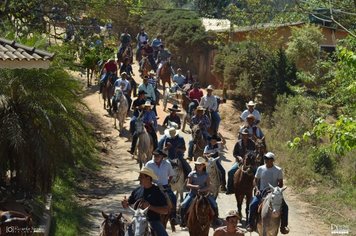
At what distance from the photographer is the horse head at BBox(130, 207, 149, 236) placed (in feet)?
39.5

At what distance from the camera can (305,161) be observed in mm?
26406

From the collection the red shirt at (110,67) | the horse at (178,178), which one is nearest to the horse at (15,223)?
the horse at (178,178)

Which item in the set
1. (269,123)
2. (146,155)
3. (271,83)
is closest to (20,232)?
(146,155)

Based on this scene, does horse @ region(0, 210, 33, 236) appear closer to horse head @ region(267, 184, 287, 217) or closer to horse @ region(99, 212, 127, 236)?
horse @ region(99, 212, 127, 236)

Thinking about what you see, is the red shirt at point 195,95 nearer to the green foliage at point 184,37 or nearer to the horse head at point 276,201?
the horse head at point 276,201

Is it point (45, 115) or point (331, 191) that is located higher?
point (45, 115)

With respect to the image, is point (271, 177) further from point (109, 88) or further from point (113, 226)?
point (109, 88)

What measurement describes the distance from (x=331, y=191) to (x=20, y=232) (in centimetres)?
1333

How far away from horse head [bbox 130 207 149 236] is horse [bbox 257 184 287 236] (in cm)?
387

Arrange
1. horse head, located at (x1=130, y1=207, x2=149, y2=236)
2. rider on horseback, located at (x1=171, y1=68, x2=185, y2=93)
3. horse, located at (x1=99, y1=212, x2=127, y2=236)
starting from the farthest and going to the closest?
rider on horseback, located at (x1=171, y1=68, x2=185, y2=93), horse, located at (x1=99, y1=212, x2=127, y2=236), horse head, located at (x1=130, y1=207, x2=149, y2=236)

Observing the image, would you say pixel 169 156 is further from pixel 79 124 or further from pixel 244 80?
pixel 244 80

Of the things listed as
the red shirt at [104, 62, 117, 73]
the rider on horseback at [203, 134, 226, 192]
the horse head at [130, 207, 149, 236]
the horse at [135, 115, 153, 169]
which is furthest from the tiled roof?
the red shirt at [104, 62, 117, 73]

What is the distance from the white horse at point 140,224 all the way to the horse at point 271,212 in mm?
3845

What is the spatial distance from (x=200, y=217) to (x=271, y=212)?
4.89 ft
